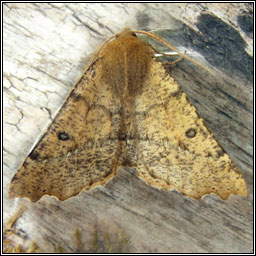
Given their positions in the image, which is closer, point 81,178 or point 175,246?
point 81,178

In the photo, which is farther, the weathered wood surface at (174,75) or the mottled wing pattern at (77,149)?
the weathered wood surface at (174,75)

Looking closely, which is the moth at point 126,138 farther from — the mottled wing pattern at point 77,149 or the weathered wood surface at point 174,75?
the weathered wood surface at point 174,75

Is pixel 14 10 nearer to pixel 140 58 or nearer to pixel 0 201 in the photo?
pixel 140 58

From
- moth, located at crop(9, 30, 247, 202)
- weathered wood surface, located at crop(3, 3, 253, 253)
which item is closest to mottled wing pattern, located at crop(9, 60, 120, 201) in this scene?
moth, located at crop(9, 30, 247, 202)

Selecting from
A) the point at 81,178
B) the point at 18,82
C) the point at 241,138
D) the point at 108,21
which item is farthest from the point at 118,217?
the point at 108,21

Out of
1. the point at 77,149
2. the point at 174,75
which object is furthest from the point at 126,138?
the point at 174,75

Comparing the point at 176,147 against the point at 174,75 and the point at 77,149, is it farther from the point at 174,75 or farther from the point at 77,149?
the point at 77,149

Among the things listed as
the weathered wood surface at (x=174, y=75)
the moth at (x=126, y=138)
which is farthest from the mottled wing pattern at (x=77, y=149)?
the weathered wood surface at (x=174, y=75)
